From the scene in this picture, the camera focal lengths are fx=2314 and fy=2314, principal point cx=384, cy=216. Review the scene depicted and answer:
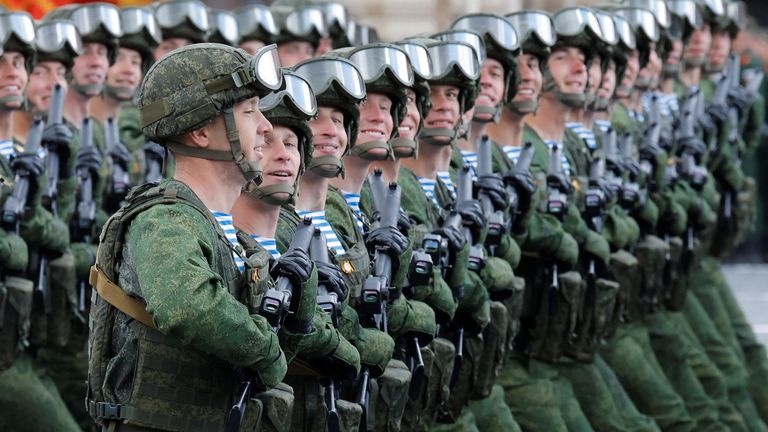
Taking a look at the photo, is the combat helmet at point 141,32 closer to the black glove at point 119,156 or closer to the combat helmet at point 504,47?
the black glove at point 119,156

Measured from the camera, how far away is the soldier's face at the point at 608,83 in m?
13.2

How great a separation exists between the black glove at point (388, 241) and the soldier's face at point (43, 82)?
368cm

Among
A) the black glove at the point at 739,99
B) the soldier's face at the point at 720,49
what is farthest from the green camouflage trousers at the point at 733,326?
the soldier's face at the point at 720,49

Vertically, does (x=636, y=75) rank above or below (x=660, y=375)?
above

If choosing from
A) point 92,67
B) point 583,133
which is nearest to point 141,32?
point 92,67

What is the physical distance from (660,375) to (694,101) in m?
3.22

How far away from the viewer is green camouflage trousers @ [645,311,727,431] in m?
13.3

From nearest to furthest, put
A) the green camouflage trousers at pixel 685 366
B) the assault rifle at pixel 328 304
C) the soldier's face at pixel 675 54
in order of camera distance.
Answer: the assault rifle at pixel 328 304
the green camouflage trousers at pixel 685 366
the soldier's face at pixel 675 54

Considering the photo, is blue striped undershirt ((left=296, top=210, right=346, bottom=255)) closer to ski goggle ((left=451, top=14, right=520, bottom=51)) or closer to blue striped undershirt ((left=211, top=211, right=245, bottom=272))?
blue striped undershirt ((left=211, top=211, right=245, bottom=272))

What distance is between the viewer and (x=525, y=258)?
11.5 meters

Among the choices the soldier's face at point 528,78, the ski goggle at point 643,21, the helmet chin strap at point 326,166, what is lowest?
the helmet chin strap at point 326,166

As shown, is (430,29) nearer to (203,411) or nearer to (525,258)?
(525,258)

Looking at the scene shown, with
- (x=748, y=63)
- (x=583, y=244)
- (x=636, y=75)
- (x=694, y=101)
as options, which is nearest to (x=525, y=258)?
(x=583, y=244)

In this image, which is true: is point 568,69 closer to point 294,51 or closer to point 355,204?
point 294,51
